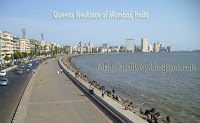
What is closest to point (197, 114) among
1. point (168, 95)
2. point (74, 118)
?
point (168, 95)

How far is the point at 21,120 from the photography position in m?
9.71

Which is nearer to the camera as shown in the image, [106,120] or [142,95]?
[106,120]

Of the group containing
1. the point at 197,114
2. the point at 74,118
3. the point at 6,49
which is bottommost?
the point at 197,114

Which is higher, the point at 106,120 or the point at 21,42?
the point at 21,42

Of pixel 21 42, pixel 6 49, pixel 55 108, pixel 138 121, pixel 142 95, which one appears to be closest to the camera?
pixel 138 121

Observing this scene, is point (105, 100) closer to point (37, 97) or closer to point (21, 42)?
point (37, 97)

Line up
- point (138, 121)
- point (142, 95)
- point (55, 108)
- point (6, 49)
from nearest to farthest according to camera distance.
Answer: point (138, 121) → point (55, 108) → point (142, 95) → point (6, 49)

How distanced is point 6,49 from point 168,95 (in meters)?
56.8

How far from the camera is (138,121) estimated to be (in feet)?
29.1

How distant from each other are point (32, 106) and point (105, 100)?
4641mm

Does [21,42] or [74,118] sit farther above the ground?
[21,42]

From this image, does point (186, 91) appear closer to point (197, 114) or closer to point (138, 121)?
point (197, 114)

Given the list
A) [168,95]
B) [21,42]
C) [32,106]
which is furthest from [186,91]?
[21,42]

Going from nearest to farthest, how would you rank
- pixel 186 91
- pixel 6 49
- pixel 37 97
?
pixel 37 97, pixel 186 91, pixel 6 49
